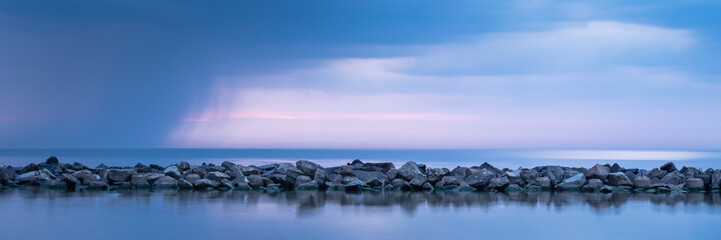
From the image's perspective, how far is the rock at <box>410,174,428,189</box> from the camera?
16.3 meters

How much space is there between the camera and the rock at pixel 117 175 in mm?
16516

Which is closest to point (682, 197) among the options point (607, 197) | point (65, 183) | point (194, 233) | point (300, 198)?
point (607, 197)

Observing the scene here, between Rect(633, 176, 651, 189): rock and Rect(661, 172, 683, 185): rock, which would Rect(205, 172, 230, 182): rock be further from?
Rect(661, 172, 683, 185): rock

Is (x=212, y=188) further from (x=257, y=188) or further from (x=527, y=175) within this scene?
(x=527, y=175)

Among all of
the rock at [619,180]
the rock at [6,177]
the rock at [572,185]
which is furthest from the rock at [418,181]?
the rock at [6,177]

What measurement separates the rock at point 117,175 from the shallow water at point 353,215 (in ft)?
3.91

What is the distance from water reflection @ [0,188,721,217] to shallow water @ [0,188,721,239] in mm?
18

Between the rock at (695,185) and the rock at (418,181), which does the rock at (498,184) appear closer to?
the rock at (418,181)

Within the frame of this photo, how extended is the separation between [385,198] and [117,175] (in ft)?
20.0

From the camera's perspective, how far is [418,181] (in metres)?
16.3

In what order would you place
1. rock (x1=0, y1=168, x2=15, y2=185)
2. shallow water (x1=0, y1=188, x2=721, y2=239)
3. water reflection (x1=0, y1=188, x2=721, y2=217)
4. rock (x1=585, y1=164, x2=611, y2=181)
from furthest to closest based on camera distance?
rock (x1=0, y1=168, x2=15, y2=185) < rock (x1=585, y1=164, x2=611, y2=181) < water reflection (x1=0, y1=188, x2=721, y2=217) < shallow water (x1=0, y1=188, x2=721, y2=239)

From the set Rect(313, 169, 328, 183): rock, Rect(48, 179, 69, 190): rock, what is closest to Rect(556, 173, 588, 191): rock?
Rect(313, 169, 328, 183): rock

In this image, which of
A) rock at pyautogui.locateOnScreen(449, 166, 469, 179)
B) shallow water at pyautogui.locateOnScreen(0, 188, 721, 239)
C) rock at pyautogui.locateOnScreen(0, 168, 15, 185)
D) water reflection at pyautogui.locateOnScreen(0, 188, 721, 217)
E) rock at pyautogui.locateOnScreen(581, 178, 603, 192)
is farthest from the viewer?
rock at pyautogui.locateOnScreen(449, 166, 469, 179)

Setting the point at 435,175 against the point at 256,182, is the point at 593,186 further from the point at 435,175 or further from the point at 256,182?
the point at 256,182
